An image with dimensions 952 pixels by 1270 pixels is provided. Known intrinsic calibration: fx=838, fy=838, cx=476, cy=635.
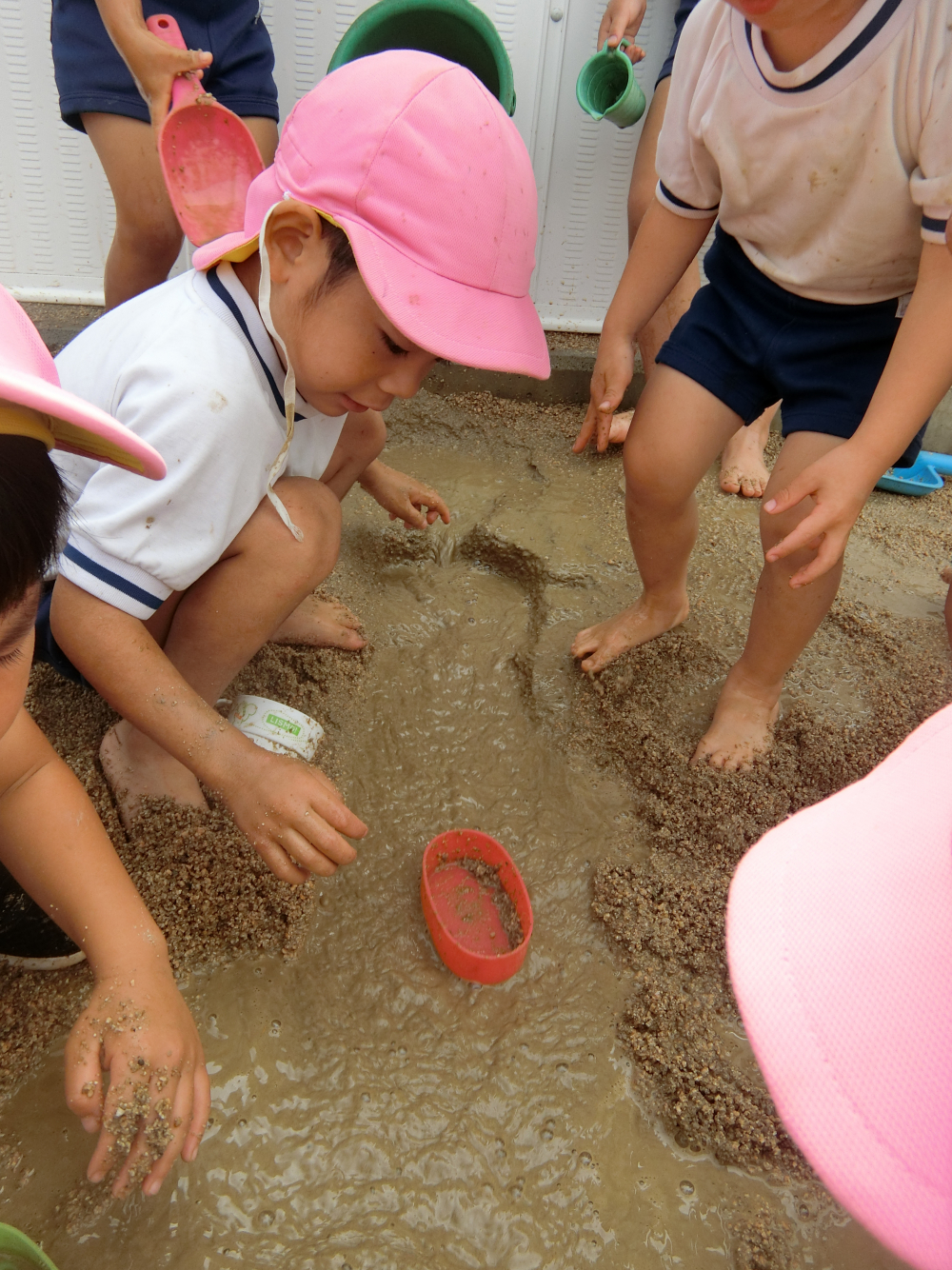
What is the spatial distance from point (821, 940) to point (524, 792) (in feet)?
2.85

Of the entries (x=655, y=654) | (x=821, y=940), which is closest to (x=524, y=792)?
(x=655, y=654)

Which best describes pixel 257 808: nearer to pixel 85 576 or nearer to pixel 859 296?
pixel 85 576

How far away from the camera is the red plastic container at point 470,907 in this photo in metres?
1.09

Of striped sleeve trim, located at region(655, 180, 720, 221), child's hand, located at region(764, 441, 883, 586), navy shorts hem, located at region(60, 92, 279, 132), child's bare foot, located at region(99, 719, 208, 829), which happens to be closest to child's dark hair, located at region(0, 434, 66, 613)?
child's bare foot, located at region(99, 719, 208, 829)

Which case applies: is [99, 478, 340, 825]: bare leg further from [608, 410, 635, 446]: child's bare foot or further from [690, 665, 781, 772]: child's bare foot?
[608, 410, 635, 446]: child's bare foot

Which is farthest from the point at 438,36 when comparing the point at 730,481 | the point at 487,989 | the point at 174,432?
the point at 487,989

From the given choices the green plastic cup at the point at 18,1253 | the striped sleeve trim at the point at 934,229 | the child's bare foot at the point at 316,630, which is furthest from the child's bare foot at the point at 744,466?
the green plastic cup at the point at 18,1253

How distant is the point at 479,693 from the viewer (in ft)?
Result: 5.17

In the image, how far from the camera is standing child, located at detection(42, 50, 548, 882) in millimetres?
1012

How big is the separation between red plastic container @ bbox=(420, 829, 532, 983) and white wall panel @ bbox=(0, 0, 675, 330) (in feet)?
6.56

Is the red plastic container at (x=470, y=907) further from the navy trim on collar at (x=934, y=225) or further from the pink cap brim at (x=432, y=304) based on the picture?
the navy trim on collar at (x=934, y=225)

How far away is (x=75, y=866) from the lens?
0.96 metres

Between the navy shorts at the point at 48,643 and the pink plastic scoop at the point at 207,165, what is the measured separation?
1.93ft

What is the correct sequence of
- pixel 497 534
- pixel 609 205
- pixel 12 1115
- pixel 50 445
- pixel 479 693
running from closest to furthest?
pixel 50 445
pixel 12 1115
pixel 479 693
pixel 497 534
pixel 609 205
